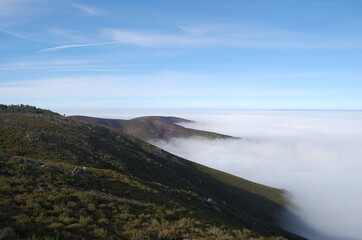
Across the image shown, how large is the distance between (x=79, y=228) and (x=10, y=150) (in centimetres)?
3268

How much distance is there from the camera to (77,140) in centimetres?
5869

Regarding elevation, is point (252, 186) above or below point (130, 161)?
below

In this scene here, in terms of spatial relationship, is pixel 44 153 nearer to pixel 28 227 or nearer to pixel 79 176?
pixel 79 176

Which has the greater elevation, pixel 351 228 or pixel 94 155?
pixel 94 155

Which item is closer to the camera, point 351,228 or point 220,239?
point 220,239

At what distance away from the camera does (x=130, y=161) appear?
6056cm

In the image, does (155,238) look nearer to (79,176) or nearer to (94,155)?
(79,176)

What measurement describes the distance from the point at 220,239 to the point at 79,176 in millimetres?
15361

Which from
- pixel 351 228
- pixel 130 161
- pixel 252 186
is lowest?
pixel 351 228

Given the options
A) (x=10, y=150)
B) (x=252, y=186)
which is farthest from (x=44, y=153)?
(x=252, y=186)

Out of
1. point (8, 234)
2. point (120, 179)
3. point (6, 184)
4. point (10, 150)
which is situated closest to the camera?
point (8, 234)

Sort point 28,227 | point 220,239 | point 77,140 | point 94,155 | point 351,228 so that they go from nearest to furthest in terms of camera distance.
→ point 28,227 → point 220,239 → point 94,155 → point 77,140 → point 351,228

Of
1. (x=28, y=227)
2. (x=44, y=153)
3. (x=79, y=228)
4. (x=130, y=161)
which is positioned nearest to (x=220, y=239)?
(x=79, y=228)

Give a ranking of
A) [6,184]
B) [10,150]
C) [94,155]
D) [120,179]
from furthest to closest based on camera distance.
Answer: [94,155] → [10,150] → [120,179] → [6,184]
